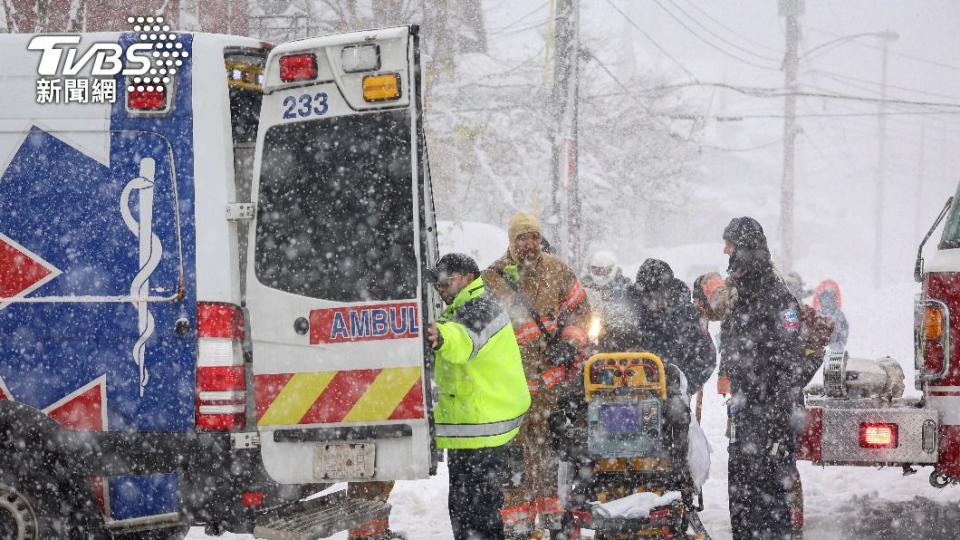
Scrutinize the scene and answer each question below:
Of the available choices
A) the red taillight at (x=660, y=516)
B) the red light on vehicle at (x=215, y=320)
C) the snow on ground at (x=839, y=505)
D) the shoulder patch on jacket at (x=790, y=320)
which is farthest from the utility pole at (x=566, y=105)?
the red light on vehicle at (x=215, y=320)

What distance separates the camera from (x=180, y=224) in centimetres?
431

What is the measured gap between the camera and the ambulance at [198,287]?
4.30 m

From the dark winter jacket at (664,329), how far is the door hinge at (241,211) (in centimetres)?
360

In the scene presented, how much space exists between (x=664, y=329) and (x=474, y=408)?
2.78 metres

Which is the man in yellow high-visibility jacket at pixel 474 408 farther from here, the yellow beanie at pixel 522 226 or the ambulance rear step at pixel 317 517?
the yellow beanie at pixel 522 226

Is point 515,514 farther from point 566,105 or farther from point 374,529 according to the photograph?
point 566,105

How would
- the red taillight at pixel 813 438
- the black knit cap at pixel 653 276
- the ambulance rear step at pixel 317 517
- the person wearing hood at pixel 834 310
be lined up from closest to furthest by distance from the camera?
the ambulance rear step at pixel 317 517
the red taillight at pixel 813 438
the black knit cap at pixel 653 276
the person wearing hood at pixel 834 310

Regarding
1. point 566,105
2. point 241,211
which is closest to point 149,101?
point 241,211

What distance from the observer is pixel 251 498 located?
4434 mm

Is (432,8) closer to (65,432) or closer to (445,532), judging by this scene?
(445,532)

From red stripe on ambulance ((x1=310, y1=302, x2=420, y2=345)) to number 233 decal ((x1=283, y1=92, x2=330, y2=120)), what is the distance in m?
0.89

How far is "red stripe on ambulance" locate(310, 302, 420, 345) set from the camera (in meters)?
4.32

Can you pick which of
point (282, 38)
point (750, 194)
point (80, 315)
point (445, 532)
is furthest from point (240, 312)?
point (750, 194)

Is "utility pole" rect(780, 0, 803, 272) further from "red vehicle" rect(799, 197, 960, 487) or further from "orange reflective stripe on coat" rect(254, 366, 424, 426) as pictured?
"orange reflective stripe on coat" rect(254, 366, 424, 426)
